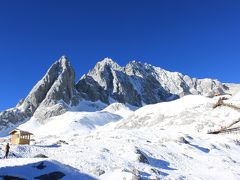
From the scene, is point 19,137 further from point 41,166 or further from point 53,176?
point 53,176

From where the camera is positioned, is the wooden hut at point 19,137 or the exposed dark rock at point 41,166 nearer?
the exposed dark rock at point 41,166

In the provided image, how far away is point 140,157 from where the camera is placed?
158 feet

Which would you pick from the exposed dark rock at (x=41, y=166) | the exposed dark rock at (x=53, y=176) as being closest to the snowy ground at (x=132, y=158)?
the exposed dark rock at (x=41, y=166)

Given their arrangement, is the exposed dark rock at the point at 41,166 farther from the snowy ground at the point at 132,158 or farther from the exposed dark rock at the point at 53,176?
the exposed dark rock at the point at 53,176

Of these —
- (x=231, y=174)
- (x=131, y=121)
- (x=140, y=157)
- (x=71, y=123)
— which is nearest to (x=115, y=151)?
(x=140, y=157)

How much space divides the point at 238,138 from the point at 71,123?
106728 mm

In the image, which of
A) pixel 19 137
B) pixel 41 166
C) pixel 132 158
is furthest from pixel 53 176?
pixel 19 137

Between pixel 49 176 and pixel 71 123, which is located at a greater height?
pixel 71 123

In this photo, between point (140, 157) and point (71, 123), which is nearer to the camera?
point (140, 157)

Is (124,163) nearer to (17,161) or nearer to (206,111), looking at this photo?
(17,161)

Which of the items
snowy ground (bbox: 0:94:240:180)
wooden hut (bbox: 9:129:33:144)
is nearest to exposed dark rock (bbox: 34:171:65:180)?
snowy ground (bbox: 0:94:240:180)

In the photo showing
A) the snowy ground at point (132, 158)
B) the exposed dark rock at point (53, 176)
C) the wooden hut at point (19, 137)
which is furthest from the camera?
the wooden hut at point (19, 137)

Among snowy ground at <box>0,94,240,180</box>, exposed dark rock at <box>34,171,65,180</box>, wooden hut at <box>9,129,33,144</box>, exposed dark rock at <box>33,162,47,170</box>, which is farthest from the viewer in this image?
wooden hut at <box>9,129,33,144</box>

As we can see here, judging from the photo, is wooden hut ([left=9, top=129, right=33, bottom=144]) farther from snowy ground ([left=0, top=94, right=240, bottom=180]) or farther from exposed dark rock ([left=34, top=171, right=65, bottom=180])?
exposed dark rock ([left=34, top=171, right=65, bottom=180])
